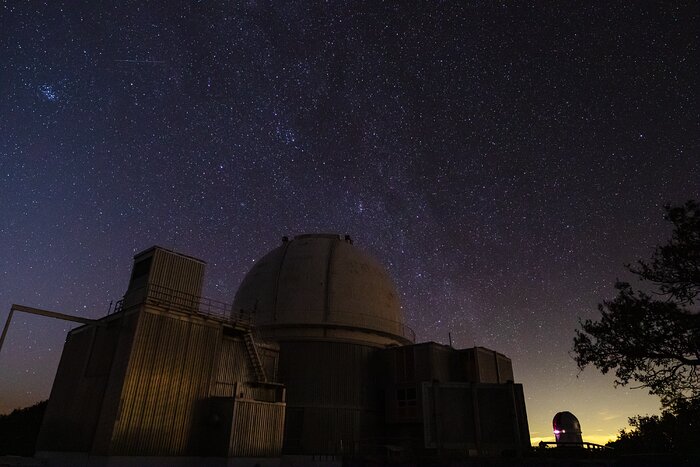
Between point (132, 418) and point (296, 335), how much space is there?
12.6 metres

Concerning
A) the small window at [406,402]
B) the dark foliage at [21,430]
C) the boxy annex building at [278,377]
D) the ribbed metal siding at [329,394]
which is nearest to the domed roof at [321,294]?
the boxy annex building at [278,377]

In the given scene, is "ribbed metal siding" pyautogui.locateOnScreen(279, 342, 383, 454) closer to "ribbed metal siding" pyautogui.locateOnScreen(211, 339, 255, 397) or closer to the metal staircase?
the metal staircase

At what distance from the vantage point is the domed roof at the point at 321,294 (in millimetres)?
29953

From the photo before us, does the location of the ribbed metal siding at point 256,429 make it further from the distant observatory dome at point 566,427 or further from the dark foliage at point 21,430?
the distant observatory dome at point 566,427

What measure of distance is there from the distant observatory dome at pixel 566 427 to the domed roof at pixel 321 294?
41.6ft

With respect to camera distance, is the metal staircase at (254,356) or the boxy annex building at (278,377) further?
the metal staircase at (254,356)

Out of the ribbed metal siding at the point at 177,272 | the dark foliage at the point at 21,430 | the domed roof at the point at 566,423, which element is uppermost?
the ribbed metal siding at the point at 177,272

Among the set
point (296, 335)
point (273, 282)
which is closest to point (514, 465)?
point (296, 335)

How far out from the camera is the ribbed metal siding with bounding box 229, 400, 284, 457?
19828mm

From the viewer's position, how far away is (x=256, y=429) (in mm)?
20672

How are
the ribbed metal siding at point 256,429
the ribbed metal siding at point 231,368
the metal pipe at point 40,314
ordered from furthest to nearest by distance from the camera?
the ribbed metal siding at point 231,368, the ribbed metal siding at point 256,429, the metal pipe at point 40,314

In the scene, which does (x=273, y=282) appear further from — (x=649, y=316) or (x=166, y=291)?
(x=649, y=316)

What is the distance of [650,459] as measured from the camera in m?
12.4

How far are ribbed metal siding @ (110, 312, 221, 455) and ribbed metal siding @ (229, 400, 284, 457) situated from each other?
1.90m
